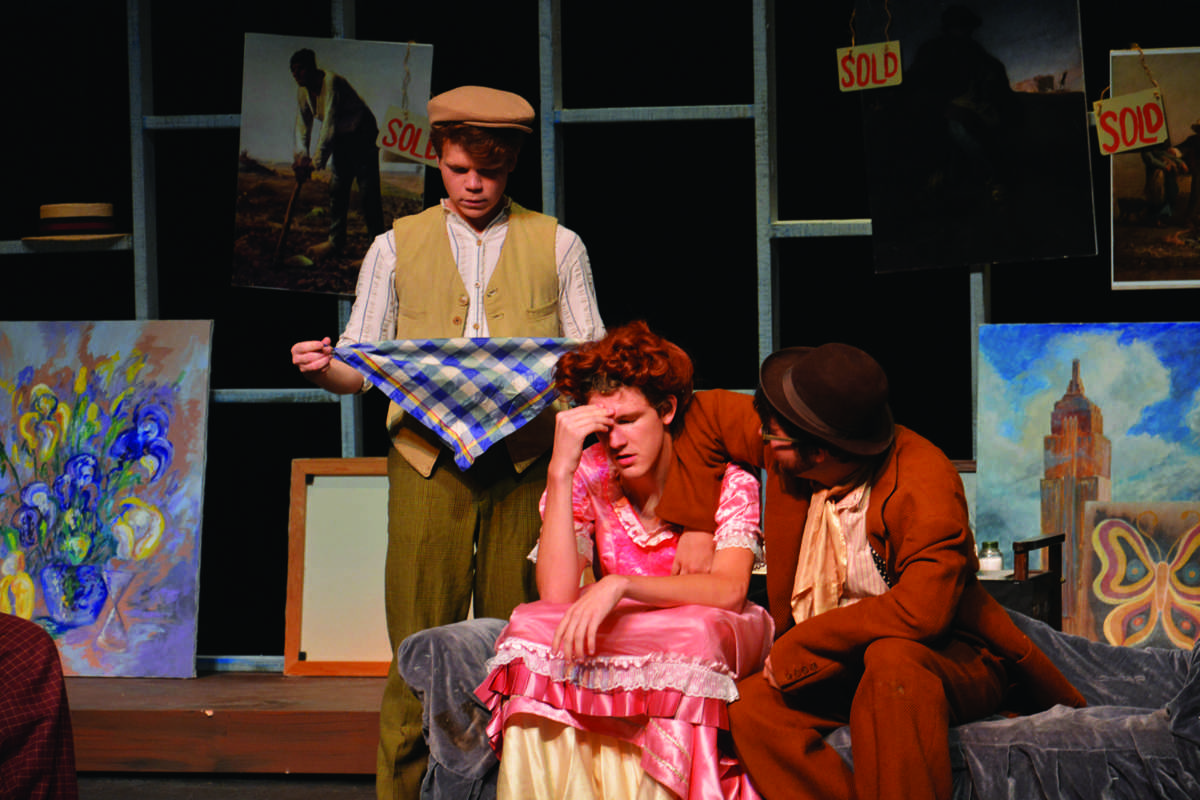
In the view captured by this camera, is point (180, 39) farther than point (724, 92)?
Yes

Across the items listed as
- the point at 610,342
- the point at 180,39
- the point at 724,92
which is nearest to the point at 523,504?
the point at 610,342

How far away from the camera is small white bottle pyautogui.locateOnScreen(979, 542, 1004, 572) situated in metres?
3.46

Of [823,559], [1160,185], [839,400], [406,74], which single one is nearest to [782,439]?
[839,400]

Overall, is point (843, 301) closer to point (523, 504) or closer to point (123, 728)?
point (523, 504)

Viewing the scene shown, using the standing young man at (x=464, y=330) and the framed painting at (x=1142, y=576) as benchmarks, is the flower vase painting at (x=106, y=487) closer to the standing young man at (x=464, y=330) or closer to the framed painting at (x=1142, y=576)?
the standing young man at (x=464, y=330)

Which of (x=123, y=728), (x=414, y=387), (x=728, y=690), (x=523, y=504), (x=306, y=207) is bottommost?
(x=123, y=728)

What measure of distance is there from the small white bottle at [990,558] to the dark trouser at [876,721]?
0.91 metres

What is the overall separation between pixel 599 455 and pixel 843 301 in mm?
1615

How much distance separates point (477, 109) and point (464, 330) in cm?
54

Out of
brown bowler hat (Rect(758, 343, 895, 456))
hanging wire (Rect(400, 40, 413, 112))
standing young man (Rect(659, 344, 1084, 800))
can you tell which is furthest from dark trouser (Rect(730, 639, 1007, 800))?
hanging wire (Rect(400, 40, 413, 112))

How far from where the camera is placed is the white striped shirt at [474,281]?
3.16 m

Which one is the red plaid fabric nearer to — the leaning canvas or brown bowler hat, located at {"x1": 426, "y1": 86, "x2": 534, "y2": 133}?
brown bowler hat, located at {"x1": 426, "y1": 86, "x2": 534, "y2": 133}

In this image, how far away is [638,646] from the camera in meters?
2.46

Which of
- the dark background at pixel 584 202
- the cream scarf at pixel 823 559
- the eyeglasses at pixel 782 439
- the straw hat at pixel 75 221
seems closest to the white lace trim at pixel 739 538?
the cream scarf at pixel 823 559
